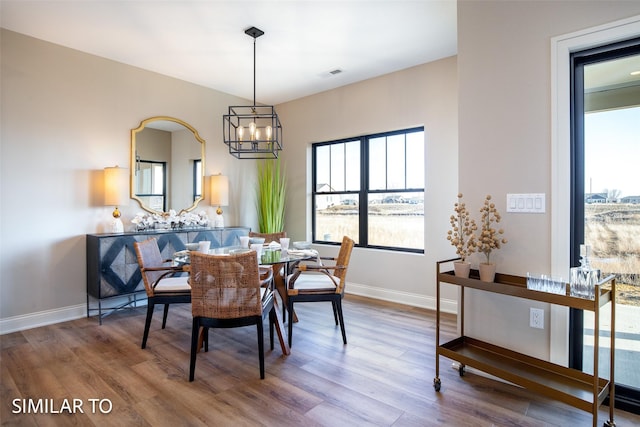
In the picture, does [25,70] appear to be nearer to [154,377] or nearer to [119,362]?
[119,362]

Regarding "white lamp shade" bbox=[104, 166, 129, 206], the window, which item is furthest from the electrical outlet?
"white lamp shade" bbox=[104, 166, 129, 206]

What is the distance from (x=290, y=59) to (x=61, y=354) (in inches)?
144

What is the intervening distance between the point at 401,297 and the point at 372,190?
1467mm

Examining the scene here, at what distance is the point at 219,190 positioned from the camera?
4770 millimetres

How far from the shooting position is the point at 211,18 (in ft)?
10.1

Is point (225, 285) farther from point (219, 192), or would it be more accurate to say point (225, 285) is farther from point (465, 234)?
point (219, 192)

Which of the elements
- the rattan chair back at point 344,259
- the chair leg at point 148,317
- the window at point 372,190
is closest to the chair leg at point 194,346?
the chair leg at point 148,317

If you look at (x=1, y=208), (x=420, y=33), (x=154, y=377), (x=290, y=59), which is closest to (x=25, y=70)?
(x=1, y=208)

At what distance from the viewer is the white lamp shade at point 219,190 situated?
15.6 ft

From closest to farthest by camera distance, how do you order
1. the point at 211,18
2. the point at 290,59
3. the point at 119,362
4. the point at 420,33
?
the point at 119,362 → the point at 211,18 → the point at 420,33 → the point at 290,59

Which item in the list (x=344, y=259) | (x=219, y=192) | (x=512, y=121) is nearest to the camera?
(x=512, y=121)

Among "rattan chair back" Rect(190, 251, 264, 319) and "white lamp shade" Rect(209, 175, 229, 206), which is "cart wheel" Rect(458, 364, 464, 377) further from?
"white lamp shade" Rect(209, 175, 229, 206)

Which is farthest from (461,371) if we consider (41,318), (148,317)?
(41,318)

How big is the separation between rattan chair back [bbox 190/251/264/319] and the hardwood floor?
1.58ft
